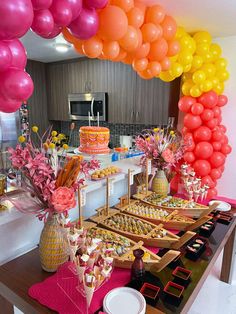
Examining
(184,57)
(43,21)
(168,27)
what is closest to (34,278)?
(43,21)

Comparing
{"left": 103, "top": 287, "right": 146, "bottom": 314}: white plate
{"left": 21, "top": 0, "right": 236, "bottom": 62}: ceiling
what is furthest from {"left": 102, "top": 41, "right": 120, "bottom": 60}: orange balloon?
{"left": 103, "top": 287, "right": 146, "bottom": 314}: white plate

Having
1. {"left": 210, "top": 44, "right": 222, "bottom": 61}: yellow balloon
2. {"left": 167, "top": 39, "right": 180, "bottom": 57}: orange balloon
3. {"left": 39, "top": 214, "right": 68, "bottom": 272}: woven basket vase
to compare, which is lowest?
{"left": 39, "top": 214, "right": 68, "bottom": 272}: woven basket vase

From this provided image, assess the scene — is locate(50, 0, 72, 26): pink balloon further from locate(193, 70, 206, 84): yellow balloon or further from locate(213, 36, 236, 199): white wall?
locate(213, 36, 236, 199): white wall

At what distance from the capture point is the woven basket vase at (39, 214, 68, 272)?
101cm

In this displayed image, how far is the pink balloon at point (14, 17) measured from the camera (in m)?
0.88

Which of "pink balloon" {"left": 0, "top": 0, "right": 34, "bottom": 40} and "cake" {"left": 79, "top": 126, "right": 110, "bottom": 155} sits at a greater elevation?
"pink balloon" {"left": 0, "top": 0, "right": 34, "bottom": 40}

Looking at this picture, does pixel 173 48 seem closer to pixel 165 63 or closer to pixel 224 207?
pixel 165 63

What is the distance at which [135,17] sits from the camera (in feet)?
5.64

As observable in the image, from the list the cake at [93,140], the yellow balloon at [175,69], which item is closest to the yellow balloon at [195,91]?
the yellow balloon at [175,69]

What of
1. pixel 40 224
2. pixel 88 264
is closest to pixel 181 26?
pixel 40 224

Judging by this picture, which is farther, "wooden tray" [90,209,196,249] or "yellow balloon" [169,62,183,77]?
"yellow balloon" [169,62,183,77]

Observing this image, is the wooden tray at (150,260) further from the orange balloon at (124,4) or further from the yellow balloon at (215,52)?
the yellow balloon at (215,52)

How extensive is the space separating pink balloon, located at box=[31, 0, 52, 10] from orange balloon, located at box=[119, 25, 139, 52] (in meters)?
0.67

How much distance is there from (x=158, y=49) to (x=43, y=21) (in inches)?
43.4
